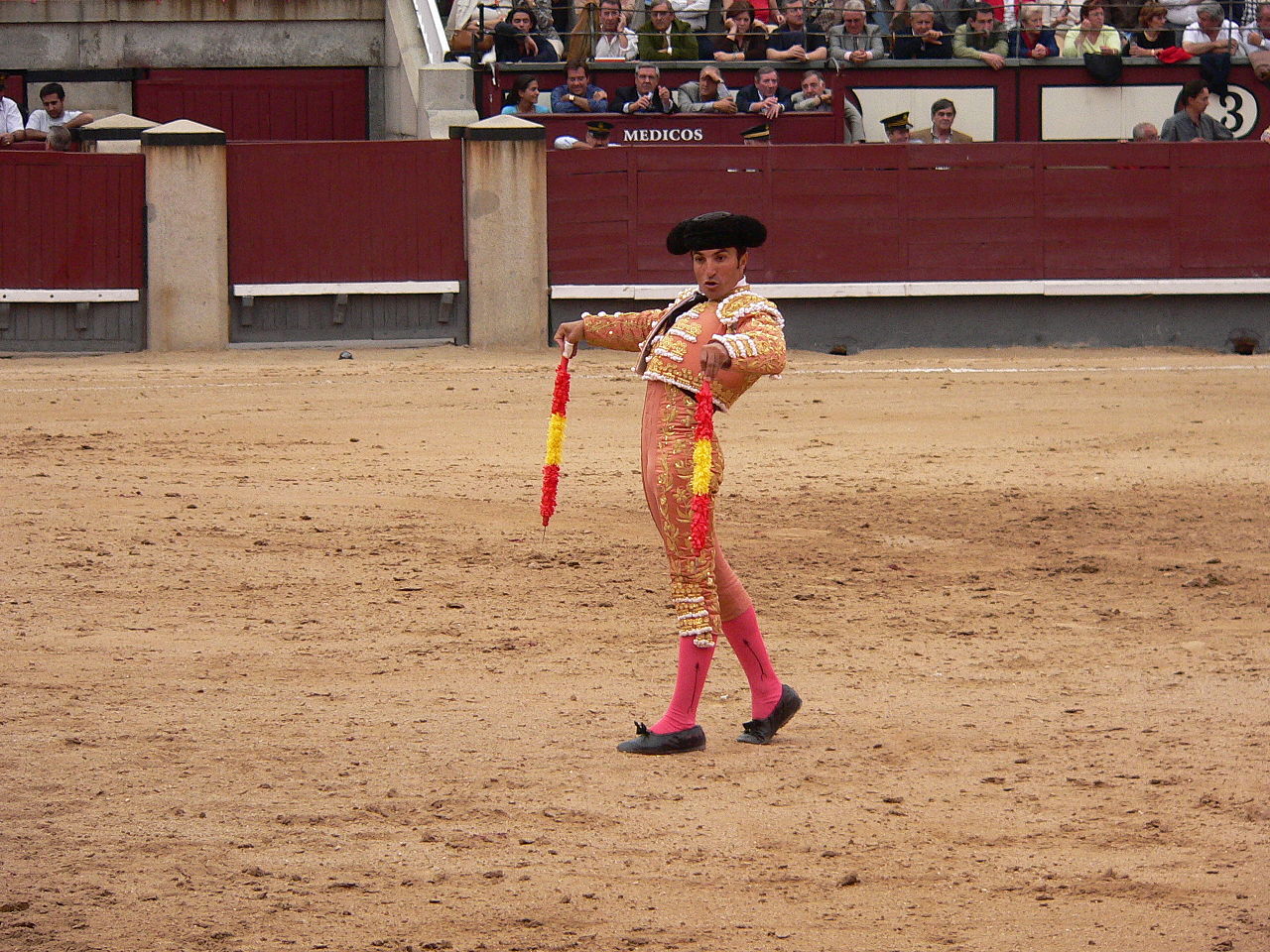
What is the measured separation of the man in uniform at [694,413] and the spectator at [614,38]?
35.1 feet

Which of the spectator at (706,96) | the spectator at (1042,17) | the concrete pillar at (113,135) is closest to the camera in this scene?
the concrete pillar at (113,135)

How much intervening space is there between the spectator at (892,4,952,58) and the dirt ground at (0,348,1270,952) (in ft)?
18.4

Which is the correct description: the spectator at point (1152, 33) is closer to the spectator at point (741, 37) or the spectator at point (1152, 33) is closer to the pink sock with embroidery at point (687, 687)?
the spectator at point (741, 37)

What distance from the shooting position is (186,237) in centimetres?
1372

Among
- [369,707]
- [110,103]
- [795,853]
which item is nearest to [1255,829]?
[795,853]

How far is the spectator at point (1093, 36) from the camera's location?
1530 cm

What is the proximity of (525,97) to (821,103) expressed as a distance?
245 cm

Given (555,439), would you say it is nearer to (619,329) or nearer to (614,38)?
(619,329)

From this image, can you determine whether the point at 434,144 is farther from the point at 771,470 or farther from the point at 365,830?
the point at 365,830

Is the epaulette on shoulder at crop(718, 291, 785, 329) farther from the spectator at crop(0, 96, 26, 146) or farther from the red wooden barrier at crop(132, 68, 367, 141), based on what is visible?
the red wooden barrier at crop(132, 68, 367, 141)

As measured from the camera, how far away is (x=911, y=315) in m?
14.7

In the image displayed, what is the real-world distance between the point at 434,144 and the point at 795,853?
10.9m

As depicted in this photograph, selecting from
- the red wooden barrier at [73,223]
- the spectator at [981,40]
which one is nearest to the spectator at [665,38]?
the spectator at [981,40]

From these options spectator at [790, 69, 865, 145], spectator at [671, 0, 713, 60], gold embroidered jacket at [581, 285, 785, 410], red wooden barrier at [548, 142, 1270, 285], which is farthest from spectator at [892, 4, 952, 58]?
gold embroidered jacket at [581, 285, 785, 410]
